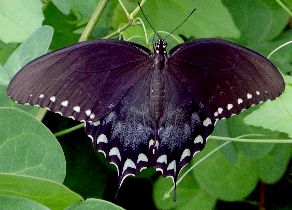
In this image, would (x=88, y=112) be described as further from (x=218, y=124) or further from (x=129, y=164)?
(x=218, y=124)

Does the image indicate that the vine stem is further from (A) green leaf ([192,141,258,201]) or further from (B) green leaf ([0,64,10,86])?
(A) green leaf ([192,141,258,201])

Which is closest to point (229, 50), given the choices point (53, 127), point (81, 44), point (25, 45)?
point (81, 44)

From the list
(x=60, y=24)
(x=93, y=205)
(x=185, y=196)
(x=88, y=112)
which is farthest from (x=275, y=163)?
(x=93, y=205)

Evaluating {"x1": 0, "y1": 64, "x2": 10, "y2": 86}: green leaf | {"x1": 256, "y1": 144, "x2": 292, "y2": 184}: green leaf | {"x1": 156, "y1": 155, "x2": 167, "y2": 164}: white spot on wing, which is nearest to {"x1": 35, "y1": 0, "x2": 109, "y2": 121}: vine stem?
{"x1": 0, "y1": 64, "x2": 10, "y2": 86}: green leaf

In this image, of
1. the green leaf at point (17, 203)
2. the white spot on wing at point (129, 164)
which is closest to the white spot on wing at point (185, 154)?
the white spot on wing at point (129, 164)

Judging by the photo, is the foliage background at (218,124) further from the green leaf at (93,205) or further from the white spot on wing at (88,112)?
the green leaf at (93,205)

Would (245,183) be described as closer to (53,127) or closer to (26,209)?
(53,127)
